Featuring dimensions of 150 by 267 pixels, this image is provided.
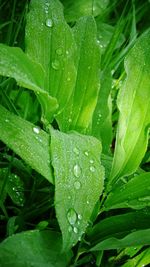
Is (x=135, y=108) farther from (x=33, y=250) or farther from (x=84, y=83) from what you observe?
(x=33, y=250)

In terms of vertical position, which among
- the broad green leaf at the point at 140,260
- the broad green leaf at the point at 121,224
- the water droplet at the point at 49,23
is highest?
the water droplet at the point at 49,23

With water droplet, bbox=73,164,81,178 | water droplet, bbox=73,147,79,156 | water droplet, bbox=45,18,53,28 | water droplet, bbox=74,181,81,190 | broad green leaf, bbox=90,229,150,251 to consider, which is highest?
water droplet, bbox=45,18,53,28

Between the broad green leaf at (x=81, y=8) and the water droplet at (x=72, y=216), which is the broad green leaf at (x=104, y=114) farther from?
the broad green leaf at (x=81, y=8)

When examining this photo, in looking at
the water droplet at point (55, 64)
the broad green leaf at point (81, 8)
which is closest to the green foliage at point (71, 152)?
the water droplet at point (55, 64)

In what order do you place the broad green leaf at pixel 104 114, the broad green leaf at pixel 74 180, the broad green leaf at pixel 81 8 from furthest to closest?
the broad green leaf at pixel 81 8
the broad green leaf at pixel 104 114
the broad green leaf at pixel 74 180

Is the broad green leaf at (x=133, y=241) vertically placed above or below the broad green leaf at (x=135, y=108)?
below

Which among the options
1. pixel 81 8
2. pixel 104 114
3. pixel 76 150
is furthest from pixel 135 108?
pixel 81 8

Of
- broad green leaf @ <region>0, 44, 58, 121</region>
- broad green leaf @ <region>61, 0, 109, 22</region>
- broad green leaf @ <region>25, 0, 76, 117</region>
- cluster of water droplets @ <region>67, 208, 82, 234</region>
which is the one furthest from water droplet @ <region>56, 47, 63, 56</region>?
broad green leaf @ <region>61, 0, 109, 22</region>

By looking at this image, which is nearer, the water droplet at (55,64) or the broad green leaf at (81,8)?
the water droplet at (55,64)

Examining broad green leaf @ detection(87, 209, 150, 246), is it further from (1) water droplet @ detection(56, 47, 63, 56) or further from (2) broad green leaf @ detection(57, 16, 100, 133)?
(1) water droplet @ detection(56, 47, 63, 56)
